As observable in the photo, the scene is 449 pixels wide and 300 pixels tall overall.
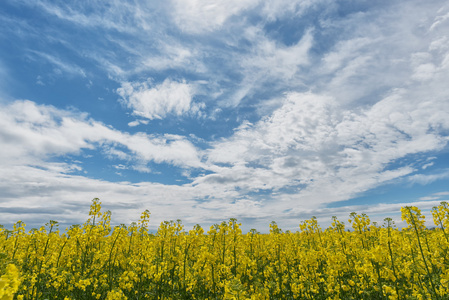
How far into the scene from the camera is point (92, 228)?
34.2ft

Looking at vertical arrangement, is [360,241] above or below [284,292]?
above

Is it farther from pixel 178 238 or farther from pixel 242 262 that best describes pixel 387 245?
pixel 178 238

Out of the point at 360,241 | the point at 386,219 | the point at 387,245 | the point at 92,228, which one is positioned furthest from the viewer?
the point at 360,241

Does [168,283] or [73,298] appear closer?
[73,298]

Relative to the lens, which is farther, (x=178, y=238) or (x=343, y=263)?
(x=178, y=238)

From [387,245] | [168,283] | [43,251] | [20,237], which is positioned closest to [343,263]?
[387,245]

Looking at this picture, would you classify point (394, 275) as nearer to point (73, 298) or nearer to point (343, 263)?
point (343, 263)

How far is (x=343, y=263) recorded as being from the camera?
10508 millimetres

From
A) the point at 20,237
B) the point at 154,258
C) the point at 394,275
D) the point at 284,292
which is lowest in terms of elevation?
the point at 284,292

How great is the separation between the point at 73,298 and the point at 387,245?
11.2 meters

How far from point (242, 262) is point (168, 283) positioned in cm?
336

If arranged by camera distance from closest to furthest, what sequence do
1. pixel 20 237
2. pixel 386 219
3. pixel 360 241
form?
1. pixel 386 219
2. pixel 20 237
3. pixel 360 241

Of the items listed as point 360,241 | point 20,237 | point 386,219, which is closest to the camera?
point 386,219

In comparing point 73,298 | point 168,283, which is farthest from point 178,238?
point 73,298
